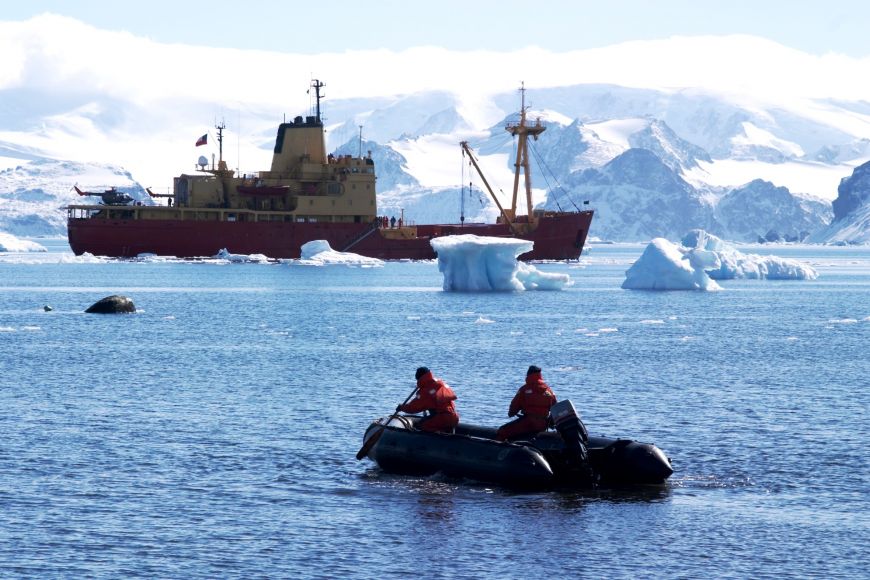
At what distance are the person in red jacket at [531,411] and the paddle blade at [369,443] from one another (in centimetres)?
239

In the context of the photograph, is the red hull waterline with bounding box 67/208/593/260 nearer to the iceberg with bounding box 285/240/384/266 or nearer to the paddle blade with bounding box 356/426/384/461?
the iceberg with bounding box 285/240/384/266

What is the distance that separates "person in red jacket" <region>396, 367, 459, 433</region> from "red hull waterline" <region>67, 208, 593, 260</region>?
9636cm

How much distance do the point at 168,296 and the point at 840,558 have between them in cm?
6415

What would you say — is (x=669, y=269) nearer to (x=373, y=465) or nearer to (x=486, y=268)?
(x=486, y=268)

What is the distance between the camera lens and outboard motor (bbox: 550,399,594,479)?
2389 centimetres

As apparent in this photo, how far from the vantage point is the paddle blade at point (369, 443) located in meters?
26.1

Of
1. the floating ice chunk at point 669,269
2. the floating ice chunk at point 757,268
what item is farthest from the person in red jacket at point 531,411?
the floating ice chunk at point 757,268

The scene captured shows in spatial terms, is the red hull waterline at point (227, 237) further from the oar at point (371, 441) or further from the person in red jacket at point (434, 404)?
the person in red jacket at point (434, 404)

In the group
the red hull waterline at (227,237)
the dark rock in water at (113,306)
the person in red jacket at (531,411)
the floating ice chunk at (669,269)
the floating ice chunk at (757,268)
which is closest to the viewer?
the person in red jacket at (531,411)

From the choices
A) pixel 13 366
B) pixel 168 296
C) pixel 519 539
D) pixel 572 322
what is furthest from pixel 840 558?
pixel 168 296

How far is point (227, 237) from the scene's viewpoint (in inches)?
A: 4818

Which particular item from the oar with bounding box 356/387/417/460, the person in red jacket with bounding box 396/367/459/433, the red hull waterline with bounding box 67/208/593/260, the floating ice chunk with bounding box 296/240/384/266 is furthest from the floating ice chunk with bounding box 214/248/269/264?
the person in red jacket with bounding box 396/367/459/433

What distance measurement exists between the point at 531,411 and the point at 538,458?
150 centimetres

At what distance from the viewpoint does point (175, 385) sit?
38.6 m
